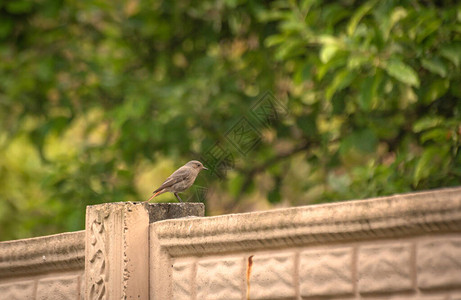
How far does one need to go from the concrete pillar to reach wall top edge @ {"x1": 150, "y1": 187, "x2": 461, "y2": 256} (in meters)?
0.10

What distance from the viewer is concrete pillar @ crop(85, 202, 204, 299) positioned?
387cm

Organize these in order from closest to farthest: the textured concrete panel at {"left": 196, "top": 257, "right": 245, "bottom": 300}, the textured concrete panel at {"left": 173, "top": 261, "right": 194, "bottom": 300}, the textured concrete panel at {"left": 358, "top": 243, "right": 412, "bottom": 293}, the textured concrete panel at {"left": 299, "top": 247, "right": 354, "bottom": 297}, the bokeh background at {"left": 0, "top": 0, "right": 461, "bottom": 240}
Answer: the textured concrete panel at {"left": 358, "top": 243, "right": 412, "bottom": 293}, the textured concrete panel at {"left": 299, "top": 247, "right": 354, "bottom": 297}, the textured concrete panel at {"left": 196, "top": 257, "right": 245, "bottom": 300}, the textured concrete panel at {"left": 173, "top": 261, "right": 194, "bottom": 300}, the bokeh background at {"left": 0, "top": 0, "right": 461, "bottom": 240}

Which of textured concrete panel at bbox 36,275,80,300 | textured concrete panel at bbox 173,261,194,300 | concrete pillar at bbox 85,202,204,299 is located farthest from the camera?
textured concrete panel at bbox 36,275,80,300

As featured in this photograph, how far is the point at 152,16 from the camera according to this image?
27.5ft

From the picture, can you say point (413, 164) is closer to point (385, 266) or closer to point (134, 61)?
point (385, 266)

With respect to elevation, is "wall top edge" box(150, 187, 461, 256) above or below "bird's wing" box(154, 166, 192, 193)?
below

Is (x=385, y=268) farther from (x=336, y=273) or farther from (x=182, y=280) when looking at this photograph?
(x=182, y=280)

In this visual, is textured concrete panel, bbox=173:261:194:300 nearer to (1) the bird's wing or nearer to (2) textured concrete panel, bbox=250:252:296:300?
(2) textured concrete panel, bbox=250:252:296:300

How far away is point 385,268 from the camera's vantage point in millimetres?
A: 3031

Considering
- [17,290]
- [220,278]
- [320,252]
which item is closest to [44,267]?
[17,290]

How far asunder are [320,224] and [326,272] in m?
0.20

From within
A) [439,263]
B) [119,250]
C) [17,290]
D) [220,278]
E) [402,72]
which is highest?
[402,72]

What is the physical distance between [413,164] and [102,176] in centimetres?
333

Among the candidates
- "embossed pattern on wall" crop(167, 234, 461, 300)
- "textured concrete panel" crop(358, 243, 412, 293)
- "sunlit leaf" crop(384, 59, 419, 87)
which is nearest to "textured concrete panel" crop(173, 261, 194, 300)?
"embossed pattern on wall" crop(167, 234, 461, 300)
